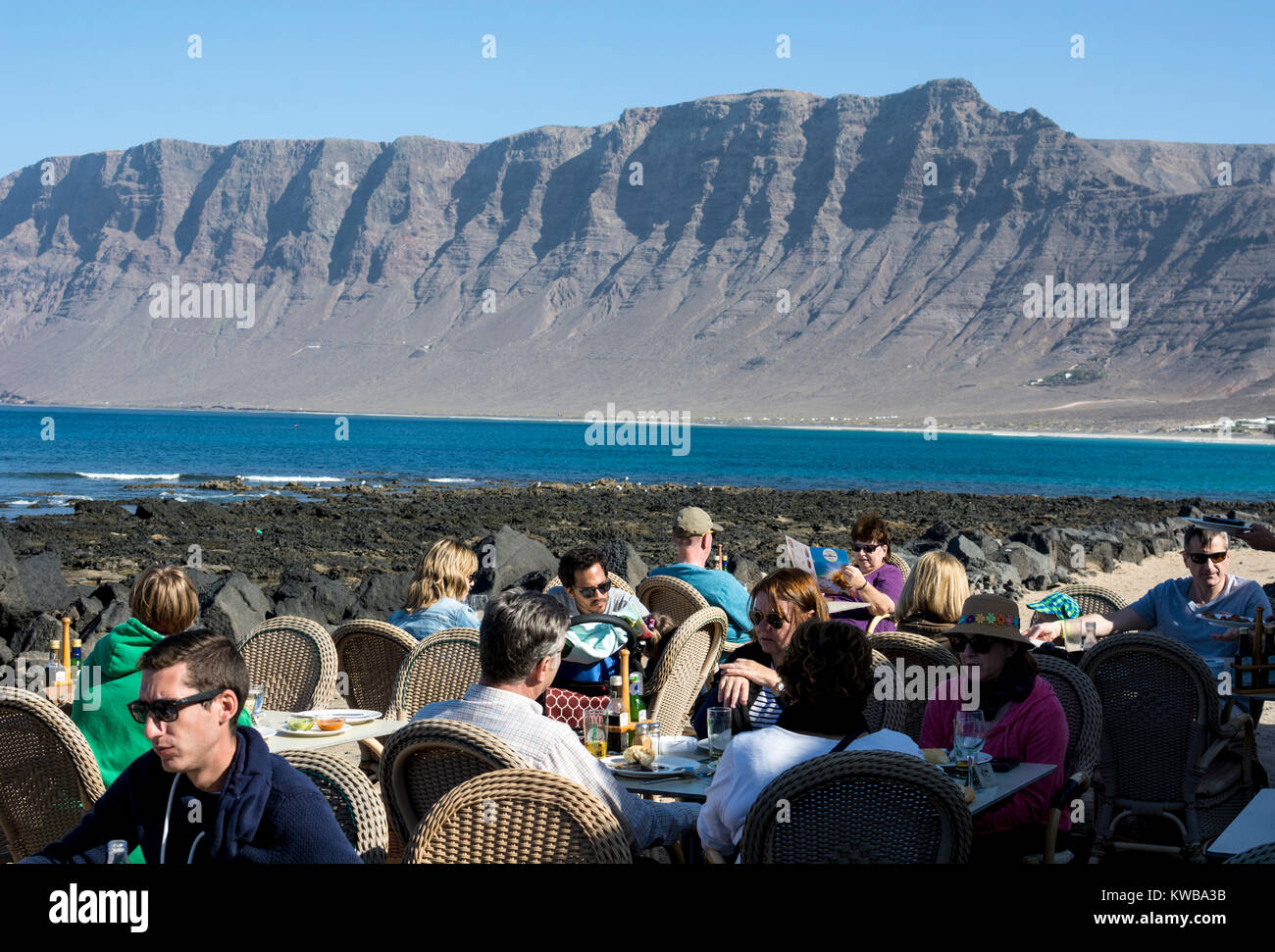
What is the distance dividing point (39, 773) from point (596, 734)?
6.27 feet

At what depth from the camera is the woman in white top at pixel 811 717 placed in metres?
A: 3.60

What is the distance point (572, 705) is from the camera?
537 centimetres

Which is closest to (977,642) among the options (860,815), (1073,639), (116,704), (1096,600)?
(860,815)

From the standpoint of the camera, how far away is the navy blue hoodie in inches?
119

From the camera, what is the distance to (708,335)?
152m

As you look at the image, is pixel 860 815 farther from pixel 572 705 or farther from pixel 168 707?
pixel 572 705

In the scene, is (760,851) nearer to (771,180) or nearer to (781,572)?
(781,572)

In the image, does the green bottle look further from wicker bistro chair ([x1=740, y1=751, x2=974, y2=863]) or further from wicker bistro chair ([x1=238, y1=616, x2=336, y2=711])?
wicker bistro chair ([x1=740, y1=751, x2=974, y2=863])

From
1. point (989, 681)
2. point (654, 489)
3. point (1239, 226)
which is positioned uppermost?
point (1239, 226)

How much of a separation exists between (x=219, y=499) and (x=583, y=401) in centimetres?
10773

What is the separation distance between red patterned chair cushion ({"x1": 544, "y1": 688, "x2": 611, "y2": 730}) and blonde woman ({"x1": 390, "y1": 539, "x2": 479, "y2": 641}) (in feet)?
5.41

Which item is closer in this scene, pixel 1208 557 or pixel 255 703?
pixel 255 703

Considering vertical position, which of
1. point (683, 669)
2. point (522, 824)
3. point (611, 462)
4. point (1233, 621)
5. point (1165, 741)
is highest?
point (522, 824)

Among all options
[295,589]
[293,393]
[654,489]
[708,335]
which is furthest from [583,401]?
[295,589]
